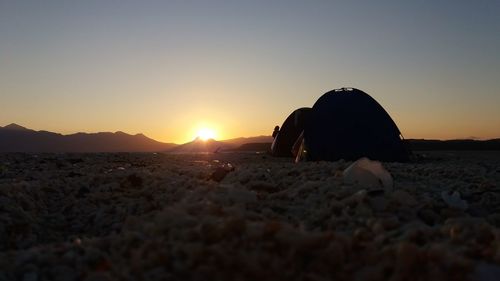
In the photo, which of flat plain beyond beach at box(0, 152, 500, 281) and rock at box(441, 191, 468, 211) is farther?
rock at box(441, 191, 468, 211)

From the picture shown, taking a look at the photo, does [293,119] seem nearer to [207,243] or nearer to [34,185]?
[34,185]

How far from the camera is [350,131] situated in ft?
46.3

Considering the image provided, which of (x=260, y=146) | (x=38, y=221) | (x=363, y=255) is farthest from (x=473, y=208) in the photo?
(x=260, y=146)

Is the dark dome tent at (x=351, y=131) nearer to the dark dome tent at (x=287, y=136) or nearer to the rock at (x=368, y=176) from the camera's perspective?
the dark dome tent at (x=287, y=136)

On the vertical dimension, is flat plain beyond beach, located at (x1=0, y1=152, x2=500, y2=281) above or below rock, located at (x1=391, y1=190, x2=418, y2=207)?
below

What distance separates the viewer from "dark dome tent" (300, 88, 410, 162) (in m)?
14.0

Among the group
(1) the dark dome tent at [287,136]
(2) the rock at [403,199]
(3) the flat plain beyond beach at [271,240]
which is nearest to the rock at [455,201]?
(3) the flat plain beyond beach at [271,240]

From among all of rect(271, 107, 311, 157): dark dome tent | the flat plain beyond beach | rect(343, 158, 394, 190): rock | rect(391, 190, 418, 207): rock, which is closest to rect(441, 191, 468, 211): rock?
the flat plain beyond beach

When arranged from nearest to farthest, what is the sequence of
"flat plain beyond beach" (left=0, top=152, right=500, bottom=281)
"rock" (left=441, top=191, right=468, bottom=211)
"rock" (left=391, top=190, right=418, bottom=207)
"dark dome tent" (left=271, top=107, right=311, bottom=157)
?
"flat plain beyond beach" (left=0, top=152, right=500, bottom=281), "rock" (left=391, top=190, right=418, bottom=207), "rock" (left=441, top=191, right=468, bottom=211), "dark dome tent" (left=271, top=107, right=311, bottom=157)

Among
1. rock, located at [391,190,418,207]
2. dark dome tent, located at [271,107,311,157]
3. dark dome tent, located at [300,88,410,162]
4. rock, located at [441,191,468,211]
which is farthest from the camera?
dark dome tent, located at [271,107,311,157]

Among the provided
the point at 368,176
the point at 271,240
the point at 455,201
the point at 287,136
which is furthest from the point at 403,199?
the point at 287,136

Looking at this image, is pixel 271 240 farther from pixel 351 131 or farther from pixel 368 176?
pixel 351 131

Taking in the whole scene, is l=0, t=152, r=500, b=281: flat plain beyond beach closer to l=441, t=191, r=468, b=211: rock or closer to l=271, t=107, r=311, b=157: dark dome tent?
l=441, t=191, r=468, b=211: rock

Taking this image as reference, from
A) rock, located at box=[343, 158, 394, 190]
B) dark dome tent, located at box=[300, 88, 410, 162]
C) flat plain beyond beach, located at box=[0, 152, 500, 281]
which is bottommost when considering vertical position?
flat plain beyond beach, located at box=[0, 152, 500, 281]
